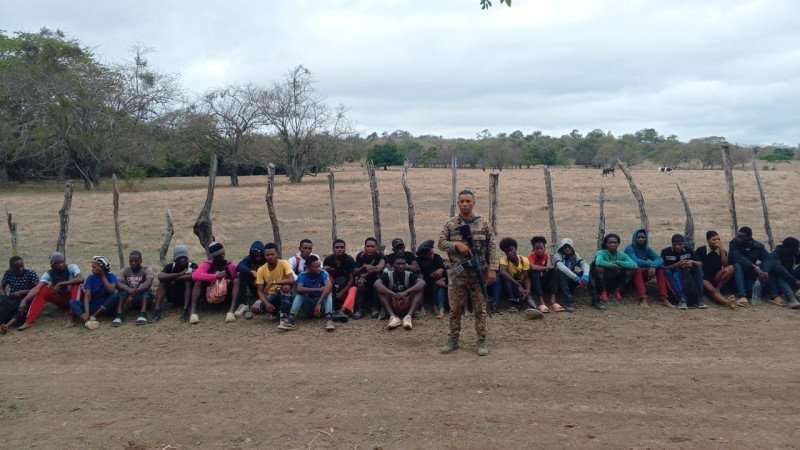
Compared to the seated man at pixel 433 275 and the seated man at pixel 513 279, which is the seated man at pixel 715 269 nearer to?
the seated man at pixel 513 279

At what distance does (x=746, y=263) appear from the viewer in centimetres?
806

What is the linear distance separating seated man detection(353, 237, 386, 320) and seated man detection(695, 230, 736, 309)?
4.62 metres

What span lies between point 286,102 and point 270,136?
118 inches

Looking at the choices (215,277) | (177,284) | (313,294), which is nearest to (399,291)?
(313,294)

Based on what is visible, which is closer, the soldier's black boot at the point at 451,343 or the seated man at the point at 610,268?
the soldier's black boot at the point at 451,343

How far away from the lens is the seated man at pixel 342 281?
25.5 feet

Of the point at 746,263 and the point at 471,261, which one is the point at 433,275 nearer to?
the point at 471,261

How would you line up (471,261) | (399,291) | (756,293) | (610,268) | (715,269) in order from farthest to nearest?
(715,269), (610,268), (756,293), (399,291), (471,261)

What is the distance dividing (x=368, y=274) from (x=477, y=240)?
2.24 metres

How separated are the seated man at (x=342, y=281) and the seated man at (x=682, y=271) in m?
4.38

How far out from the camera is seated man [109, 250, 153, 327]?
809 centimetres

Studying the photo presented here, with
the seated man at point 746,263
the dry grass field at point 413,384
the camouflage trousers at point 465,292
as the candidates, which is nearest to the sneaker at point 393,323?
the dry grass field at point 413,384

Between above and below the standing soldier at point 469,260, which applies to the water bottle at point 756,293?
below

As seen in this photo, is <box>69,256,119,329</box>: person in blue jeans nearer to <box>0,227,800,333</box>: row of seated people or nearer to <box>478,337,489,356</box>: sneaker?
<box>0,227,800,333</box>: row of seated people
